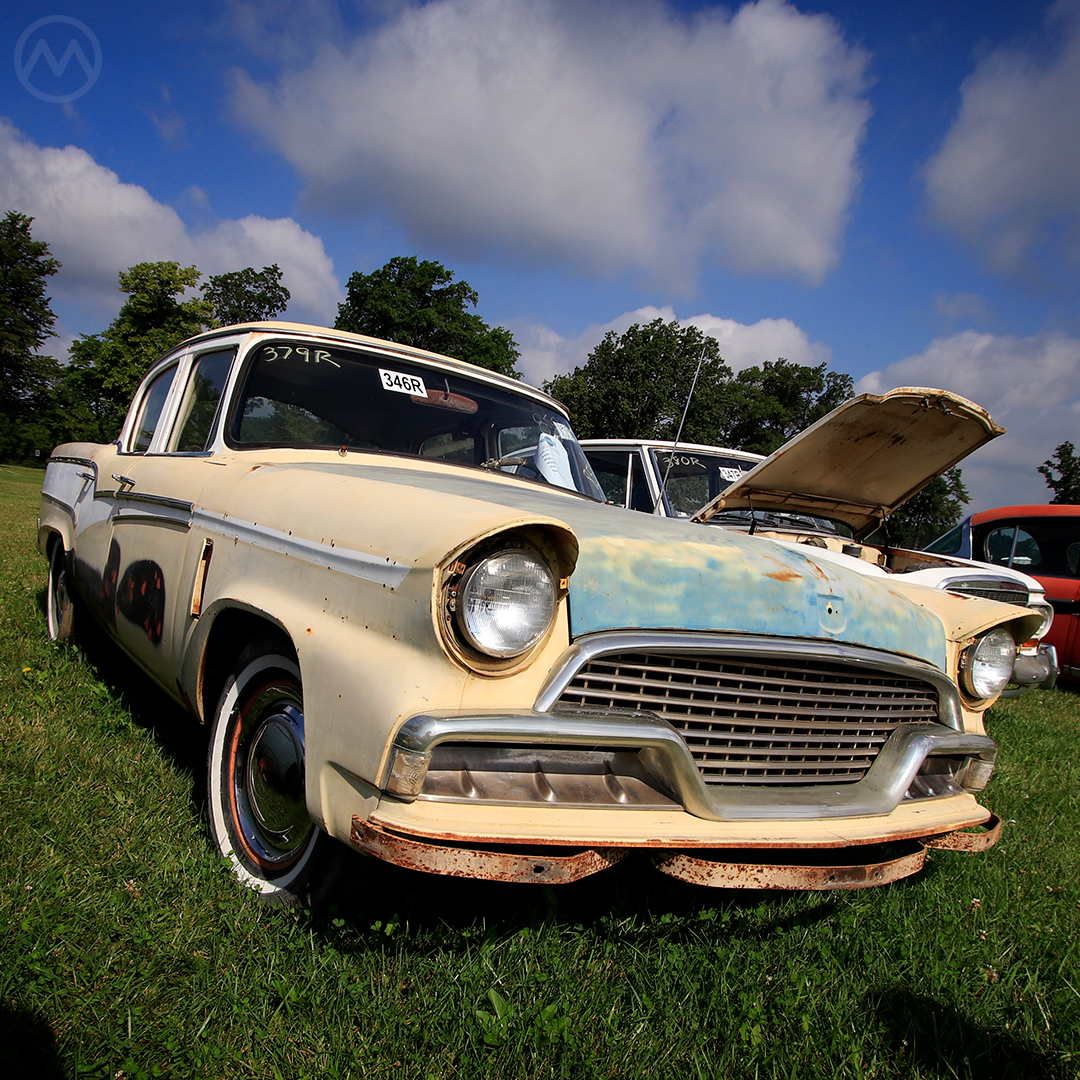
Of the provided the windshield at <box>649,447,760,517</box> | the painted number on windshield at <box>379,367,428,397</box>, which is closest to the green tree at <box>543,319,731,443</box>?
the windshield at <box>649,447,760,517</box>

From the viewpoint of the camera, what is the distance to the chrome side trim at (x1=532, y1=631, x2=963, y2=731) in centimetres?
150

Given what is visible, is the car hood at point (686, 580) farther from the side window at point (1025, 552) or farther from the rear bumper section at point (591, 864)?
the side window at point (1025, 552)

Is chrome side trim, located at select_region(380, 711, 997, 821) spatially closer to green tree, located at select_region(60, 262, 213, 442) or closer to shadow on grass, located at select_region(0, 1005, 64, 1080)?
shadow on grass, located at select_region(0, 1005, 64, 1080)

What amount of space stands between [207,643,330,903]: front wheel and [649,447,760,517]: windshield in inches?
199

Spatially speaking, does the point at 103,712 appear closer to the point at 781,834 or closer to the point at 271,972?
the point at 271,972

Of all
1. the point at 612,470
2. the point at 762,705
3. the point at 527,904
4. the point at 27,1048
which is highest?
the point at 612,470

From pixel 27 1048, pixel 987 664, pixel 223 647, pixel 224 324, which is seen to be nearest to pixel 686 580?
pixel 987 664

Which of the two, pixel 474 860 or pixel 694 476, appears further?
pixel 694 476

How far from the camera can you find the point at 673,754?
153cm

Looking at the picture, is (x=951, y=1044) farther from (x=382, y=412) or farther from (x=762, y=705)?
(x=382, y=412)

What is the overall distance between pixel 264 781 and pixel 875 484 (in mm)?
3757

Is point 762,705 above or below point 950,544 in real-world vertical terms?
below

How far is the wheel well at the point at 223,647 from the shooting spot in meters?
2.03

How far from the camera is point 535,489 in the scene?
9.65ft
